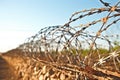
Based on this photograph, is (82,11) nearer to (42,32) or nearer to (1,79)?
(42,32)

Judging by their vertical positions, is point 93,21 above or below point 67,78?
above

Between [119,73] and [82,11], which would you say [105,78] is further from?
[82,11]

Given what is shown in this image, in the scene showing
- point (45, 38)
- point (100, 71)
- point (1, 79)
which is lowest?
point (1, 79)

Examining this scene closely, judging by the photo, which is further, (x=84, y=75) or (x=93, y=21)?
(x=84, y=75)

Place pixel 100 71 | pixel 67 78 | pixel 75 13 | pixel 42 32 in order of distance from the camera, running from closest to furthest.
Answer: pixel 75 13 < pixel 100 71 < pixel 67 78 < pixel 42 32

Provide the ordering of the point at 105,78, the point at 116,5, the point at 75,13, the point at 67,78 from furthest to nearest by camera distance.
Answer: the point at 67,78 → the point at 105,78 → the point at 75,13 → the point at 116,5

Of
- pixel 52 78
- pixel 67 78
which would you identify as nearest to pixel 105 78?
pixel 67 78

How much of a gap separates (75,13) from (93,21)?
18.2 inches

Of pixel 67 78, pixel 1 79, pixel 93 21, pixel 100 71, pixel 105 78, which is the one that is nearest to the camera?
pixel 93 21

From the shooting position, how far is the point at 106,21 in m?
3.32

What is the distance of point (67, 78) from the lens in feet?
20.5

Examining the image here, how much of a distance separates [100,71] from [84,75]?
0.76 feet

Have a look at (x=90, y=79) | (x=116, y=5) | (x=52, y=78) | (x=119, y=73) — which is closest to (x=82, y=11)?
(x=116, y=5)

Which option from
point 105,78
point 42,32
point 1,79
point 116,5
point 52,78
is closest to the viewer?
point 116,5
